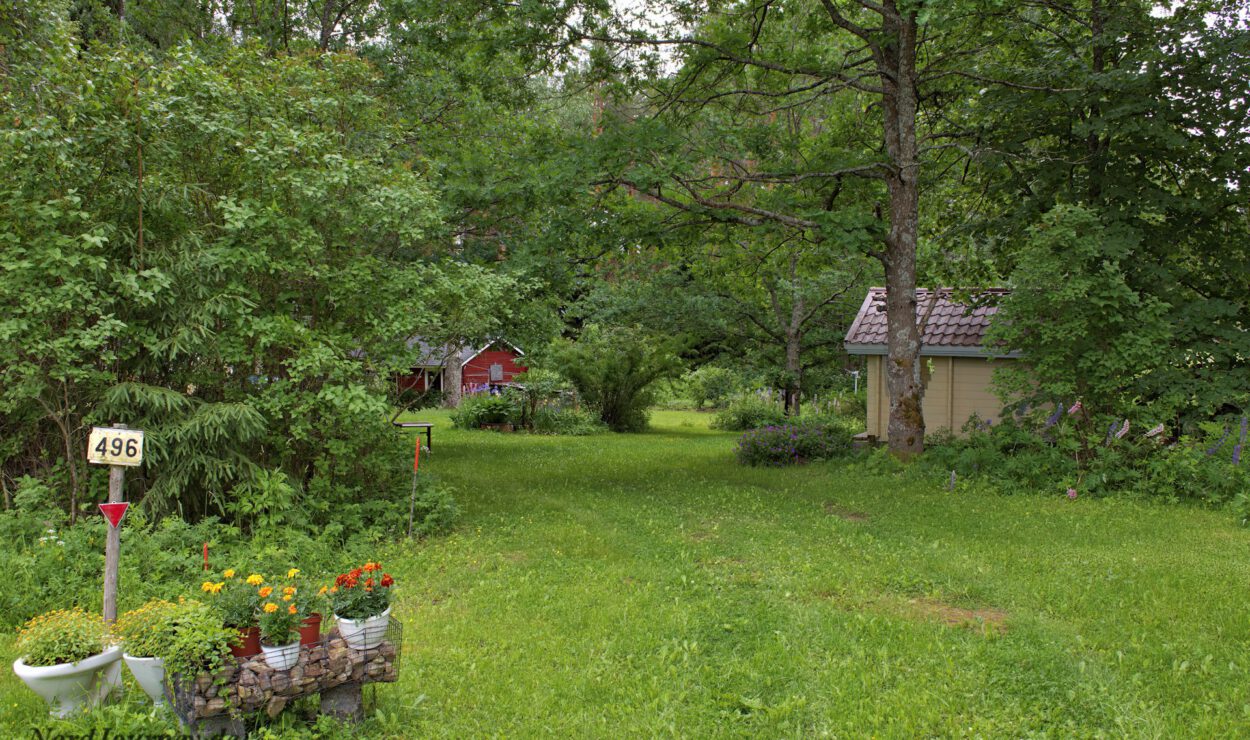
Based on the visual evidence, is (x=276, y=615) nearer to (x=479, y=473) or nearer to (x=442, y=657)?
(x=442, y=657)

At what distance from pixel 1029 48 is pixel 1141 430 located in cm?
630

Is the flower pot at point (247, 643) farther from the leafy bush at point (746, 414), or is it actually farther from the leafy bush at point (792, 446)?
the leafy bush at point (746, 414)

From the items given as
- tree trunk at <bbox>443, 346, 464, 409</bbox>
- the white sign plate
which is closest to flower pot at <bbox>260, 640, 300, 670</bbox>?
the white sign plate

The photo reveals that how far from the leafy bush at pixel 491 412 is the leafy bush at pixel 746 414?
6.26 metres

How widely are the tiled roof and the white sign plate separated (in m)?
12.9

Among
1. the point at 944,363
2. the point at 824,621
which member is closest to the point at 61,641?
the point at 824,621

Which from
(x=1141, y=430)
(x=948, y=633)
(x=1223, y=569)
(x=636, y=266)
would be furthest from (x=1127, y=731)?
(x=636, y=266)

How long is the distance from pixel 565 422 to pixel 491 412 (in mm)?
2148

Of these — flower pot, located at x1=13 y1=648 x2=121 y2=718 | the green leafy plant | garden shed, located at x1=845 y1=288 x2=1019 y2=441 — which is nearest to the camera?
flower pot, located at x1=13 y1=648 x2=121 y2=718

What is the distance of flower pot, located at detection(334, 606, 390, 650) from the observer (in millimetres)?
4070

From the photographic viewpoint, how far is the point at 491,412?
72.9 ft

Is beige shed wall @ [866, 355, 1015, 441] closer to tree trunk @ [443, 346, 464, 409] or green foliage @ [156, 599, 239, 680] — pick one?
green foliage @ [156, 599, 239, 680]

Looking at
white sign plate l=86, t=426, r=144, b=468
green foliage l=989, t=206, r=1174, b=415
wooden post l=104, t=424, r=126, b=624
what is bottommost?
wooden post l=104, t=424, r=126, b=624

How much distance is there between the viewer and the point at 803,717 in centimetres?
421
